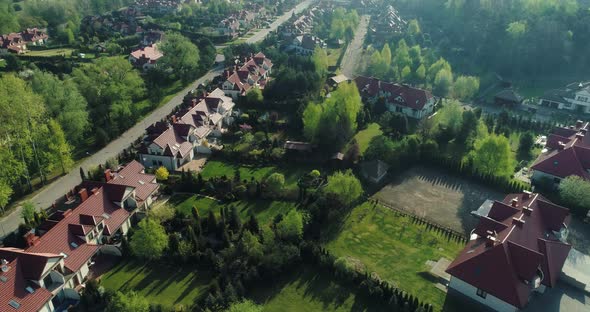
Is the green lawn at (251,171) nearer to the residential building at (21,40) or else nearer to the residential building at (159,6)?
the residential building at (21,40)

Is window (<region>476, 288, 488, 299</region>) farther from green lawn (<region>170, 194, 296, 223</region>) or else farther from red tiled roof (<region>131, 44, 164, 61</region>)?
red tiled roof (<region>131, 44, 164, 61</region>)

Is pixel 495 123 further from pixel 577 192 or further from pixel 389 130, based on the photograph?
pixel 577 192

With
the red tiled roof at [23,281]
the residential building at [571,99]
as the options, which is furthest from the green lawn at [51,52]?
the residential building at [571,99]

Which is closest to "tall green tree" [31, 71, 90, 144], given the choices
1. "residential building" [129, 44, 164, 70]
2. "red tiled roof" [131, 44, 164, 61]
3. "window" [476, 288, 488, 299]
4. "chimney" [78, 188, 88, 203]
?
"chimney" [78, 188, 88, 203]

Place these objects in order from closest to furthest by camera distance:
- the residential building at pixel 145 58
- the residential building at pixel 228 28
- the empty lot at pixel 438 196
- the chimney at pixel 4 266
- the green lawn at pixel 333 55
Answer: the chimney at pixel 4 266 < the empty lot at pixel 438 196 < the residential building at pixel 145 58 < the green lawn at pixel 333 55 < the residential building at pixel 228 28

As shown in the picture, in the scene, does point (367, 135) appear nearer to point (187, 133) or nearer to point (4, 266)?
point (187, 133)

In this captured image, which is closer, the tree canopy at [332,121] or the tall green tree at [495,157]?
the tall green tree at [495,157]
